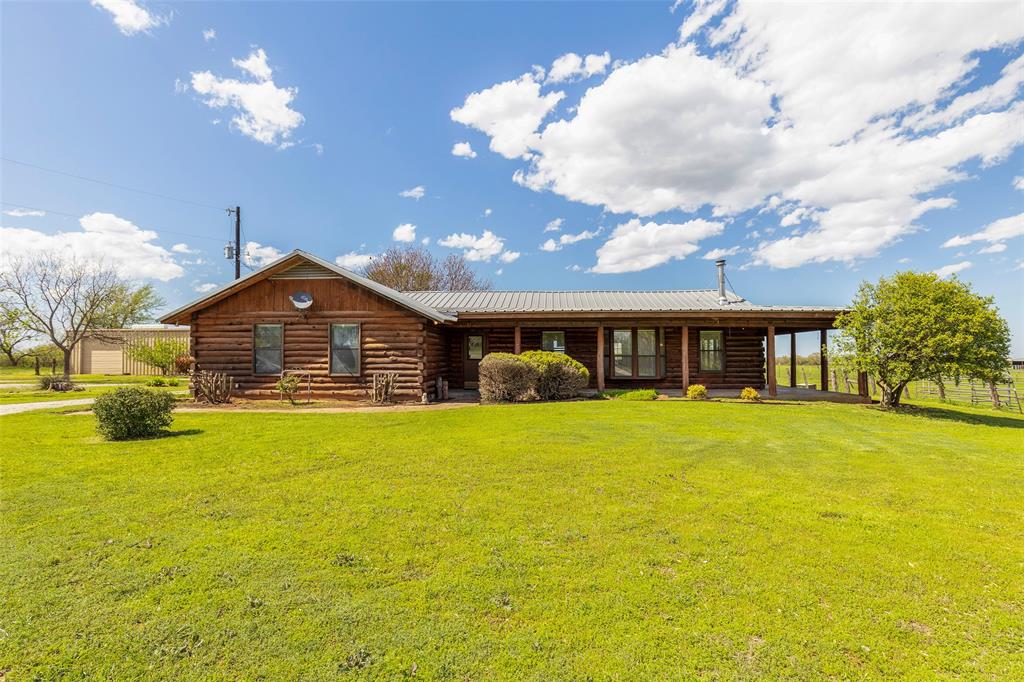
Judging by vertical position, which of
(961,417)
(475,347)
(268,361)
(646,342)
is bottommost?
(961,417)

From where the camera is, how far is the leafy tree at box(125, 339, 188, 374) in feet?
91.6

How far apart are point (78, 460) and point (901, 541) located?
10.6 m

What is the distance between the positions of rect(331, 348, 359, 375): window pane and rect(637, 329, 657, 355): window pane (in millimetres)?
10403

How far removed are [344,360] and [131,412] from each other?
266 inches

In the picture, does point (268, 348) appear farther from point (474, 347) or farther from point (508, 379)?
point (508, 379)

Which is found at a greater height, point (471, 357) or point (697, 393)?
point (471, 357)

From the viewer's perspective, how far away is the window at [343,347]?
1512 cm

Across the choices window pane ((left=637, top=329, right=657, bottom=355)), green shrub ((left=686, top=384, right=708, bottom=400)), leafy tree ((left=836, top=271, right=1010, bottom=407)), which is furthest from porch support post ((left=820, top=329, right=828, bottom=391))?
window pane ((left=637, top=329, right=657, bottom=355))

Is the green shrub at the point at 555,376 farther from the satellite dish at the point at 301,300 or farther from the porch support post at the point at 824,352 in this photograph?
the porch support post at the point at 824,352

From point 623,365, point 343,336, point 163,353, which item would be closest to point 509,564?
point 343,336

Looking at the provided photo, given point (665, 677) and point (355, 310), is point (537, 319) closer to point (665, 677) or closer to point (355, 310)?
point (355, 310)

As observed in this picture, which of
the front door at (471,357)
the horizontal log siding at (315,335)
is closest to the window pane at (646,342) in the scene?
the front door at (471,357)

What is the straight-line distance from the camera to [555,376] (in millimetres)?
14594

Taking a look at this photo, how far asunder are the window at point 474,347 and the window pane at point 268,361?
6.88m
